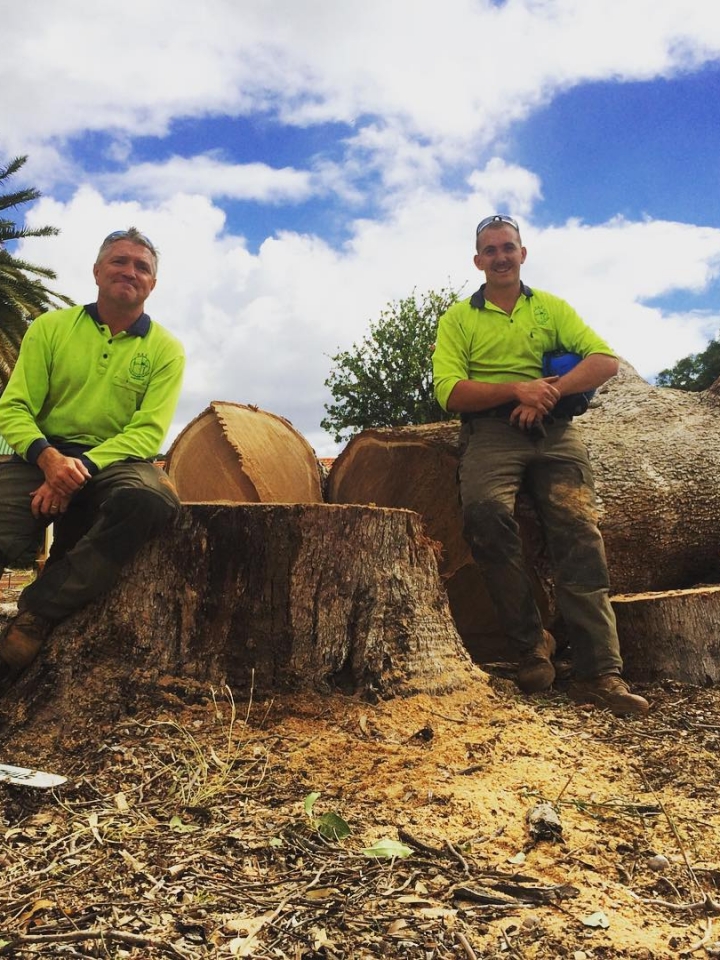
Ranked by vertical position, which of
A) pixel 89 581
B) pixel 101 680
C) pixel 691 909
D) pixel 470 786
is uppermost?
pixel 89 581

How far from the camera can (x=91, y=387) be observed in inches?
133

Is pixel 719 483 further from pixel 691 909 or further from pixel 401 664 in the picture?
pixel 691 909

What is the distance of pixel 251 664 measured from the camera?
9.71 feet

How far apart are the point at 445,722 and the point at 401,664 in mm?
279

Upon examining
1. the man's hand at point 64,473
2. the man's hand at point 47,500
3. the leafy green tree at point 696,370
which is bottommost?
the man's hand at point 47,500

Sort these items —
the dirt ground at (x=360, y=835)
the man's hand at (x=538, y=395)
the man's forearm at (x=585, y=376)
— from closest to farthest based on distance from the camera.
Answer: the dirt ground at (x=360, y=835) < the man's hand at (x=538, y=395) < the man's forearm at (x=585, y=376)

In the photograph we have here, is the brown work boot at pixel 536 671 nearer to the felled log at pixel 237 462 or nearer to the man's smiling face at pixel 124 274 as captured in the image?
the felled log at pixel 237 462

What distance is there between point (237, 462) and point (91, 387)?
91 centimetres

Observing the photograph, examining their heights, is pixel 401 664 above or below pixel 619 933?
above

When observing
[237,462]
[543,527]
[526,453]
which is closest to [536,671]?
[543,527]

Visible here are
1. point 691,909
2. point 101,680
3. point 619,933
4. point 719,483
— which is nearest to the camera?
point 619,933

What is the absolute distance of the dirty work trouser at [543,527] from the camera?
11.6ft

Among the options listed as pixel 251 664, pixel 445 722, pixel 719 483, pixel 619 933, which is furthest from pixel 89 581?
pixel 719 483

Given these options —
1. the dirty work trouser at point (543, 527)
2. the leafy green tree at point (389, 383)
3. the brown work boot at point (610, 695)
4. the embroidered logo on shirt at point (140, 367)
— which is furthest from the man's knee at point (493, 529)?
the leafy green tree at point (389, 383)
